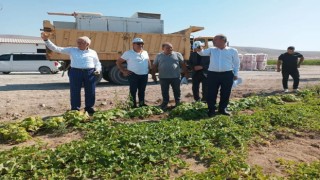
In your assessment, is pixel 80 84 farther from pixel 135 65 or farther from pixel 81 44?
pixel 135 65

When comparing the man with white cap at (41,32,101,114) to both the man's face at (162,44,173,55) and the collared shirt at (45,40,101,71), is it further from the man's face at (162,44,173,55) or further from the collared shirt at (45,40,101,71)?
the man's face at (162,44,173,55)

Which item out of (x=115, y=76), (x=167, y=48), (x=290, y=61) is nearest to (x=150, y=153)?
(x=167, y=48)

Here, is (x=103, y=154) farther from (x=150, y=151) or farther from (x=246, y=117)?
(x=246, y=117)

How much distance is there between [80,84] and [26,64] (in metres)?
18.7

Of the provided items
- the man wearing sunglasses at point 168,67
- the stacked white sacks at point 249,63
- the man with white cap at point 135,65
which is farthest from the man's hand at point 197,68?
the stacked white sacks at point 249,63

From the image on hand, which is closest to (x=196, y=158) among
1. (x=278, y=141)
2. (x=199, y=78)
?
(x=278, y=141)

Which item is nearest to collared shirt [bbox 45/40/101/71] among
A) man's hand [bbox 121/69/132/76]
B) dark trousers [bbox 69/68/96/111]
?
dark trousers [bbox 69/68/96/111]

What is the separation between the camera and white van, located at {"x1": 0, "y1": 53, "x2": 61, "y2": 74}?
72.4 ft

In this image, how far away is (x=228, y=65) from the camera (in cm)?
585

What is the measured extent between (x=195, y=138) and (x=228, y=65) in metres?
2.24

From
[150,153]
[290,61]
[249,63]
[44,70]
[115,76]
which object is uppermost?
[290,61]

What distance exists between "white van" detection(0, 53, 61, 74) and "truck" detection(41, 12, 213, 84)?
10.2 meters

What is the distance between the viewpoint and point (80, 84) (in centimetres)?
589

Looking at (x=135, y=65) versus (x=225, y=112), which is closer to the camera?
(x=225, y=112)
